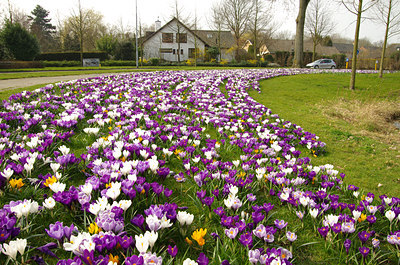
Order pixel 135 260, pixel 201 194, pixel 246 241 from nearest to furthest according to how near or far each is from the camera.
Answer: pixel 135 260 → pixel 246 241 → pixel 201 194

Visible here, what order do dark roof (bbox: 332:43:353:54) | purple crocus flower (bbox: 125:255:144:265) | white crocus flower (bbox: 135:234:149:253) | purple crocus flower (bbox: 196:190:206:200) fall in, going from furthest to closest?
1. dark roof (bbox: 332:43:353:54)
2. purple crocus flower (bbox: 196:190:206:200)
3. white crocus flower (bbox: 135:234:149:253)
4. purple crocus flower (bbox: 125:255:144:265)

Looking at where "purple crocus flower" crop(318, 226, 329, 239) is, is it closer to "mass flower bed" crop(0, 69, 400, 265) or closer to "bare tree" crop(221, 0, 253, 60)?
"mass flower bed" crop(0, 69, 400, 265)

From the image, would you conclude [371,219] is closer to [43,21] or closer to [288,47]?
[288,47]

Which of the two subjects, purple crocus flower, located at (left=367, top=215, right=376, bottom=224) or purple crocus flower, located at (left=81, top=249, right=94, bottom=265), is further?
purple crocus flower, located at (left=367, top=215, right=376, bottom=224)

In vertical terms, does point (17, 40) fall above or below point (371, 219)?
above

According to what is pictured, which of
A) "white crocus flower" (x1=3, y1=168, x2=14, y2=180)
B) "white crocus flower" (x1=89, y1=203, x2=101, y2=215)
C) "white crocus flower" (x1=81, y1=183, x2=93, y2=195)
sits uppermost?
"white crocus flower" (x1=3, y1=168, x2=14, y2=180)

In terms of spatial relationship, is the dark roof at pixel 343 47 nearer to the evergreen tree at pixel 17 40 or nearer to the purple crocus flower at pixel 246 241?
the evergreen tree at pixel 17 40

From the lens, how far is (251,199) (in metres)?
2.53

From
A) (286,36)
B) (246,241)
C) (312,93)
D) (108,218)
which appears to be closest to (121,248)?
(108,218)

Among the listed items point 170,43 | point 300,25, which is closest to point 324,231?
point 300,25

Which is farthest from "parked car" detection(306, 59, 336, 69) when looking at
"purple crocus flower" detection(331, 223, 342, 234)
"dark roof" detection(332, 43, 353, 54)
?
"dark roof" detection(332, 43, 353, 54)

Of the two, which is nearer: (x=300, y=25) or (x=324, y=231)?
(x=324, y=231)

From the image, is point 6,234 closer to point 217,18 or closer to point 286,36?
point 217,18

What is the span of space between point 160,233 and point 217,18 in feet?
149
